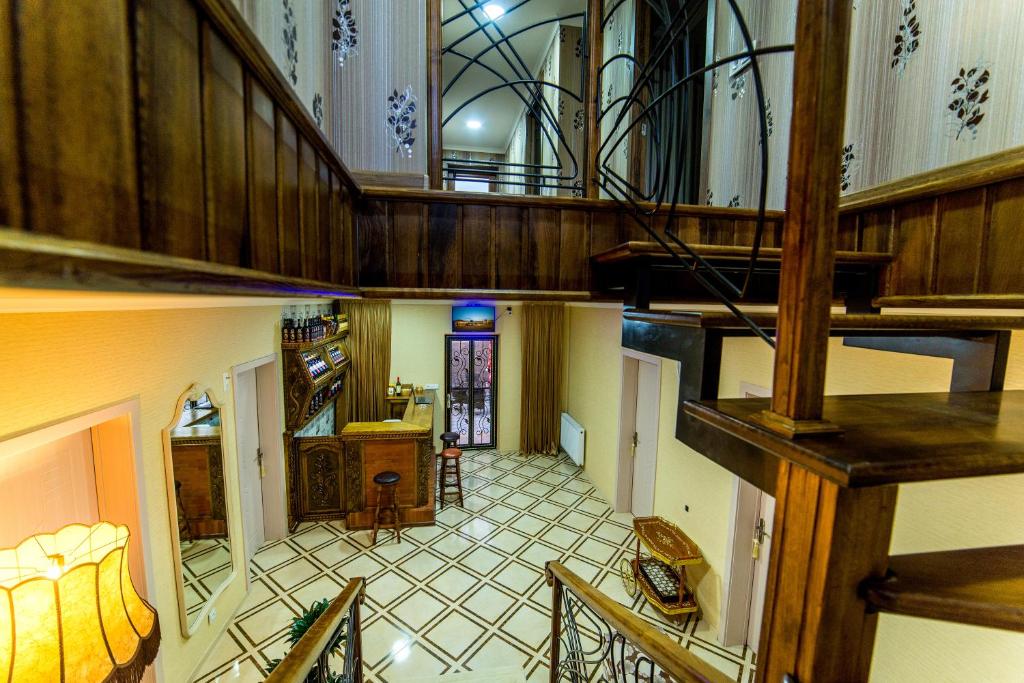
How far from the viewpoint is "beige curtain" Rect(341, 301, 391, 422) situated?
6.39 metres

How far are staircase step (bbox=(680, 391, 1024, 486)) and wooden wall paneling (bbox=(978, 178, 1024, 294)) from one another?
659 mm

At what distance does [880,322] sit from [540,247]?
135 centimetres

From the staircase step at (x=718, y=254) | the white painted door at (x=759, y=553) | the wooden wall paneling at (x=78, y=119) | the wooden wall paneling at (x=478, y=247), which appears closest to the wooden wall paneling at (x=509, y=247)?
the wooden wall paneling at (x=478, y=247)

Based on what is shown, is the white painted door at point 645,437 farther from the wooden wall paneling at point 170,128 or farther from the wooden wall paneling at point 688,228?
the wooden wall paneling at point 170,128

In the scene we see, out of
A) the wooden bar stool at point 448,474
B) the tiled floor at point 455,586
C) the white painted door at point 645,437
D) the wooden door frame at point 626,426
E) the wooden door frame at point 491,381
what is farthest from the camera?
the wooden door frame at point 491,381

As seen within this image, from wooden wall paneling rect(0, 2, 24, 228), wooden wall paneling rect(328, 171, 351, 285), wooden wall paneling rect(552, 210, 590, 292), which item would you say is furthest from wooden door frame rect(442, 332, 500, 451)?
wooden wall paneling rect(0, 2, 24, 228)

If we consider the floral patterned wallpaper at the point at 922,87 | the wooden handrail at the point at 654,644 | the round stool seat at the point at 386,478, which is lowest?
the round stool seat at the point at 386,478

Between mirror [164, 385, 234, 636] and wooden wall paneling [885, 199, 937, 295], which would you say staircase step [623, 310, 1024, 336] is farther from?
mirror [164, 385, 234, 636]

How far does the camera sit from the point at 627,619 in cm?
133

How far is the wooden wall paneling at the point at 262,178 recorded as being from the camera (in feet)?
2.99

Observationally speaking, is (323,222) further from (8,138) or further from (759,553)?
(759,553)

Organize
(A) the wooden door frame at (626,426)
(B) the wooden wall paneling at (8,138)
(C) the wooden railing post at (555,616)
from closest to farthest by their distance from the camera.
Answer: (B) the wooden wall paneling at (8,138), (C) the wooden railing post at (555,616), (A) the wooden door frame at (626,426)

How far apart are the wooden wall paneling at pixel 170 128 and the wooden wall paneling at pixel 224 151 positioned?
0.07 ft

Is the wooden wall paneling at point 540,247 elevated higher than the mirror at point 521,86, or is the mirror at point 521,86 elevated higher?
the mirror at point 521,86
